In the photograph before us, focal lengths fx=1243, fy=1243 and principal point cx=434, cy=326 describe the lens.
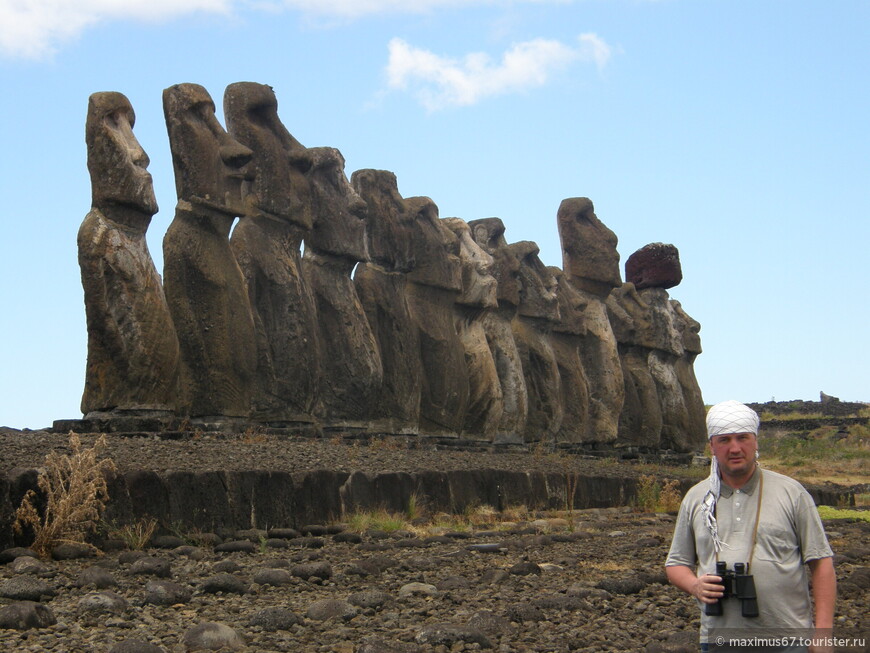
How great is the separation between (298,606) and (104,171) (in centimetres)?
569

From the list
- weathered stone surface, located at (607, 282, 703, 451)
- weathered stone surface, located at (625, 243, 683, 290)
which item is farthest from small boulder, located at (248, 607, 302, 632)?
weathered stone surface, located at (625, 243, 683, 290)

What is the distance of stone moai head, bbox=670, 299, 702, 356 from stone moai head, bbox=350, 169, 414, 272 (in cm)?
1172

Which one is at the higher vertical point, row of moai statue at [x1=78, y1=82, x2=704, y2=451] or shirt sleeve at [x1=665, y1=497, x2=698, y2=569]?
row of moai statue at [x1=78, y1=82, x2=704, y2=451]

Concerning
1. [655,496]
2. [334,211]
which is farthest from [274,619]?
[655,496]

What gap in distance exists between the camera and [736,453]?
142 inches

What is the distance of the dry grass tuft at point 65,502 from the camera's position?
661 centimetres

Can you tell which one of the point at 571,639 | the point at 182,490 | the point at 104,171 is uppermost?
the point at 104,171

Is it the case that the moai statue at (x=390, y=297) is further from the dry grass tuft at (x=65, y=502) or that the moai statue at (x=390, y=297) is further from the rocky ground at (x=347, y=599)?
the dry grass tuft at (x=65, y=502)

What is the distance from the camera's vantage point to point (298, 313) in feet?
39.8

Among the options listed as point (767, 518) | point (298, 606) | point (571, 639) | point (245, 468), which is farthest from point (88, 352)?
point (767, 518)

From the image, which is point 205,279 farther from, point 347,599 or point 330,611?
point 330,611

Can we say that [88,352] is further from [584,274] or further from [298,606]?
[584,274]

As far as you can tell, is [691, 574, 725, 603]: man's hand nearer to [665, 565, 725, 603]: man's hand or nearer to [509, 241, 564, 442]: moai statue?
[665, 565, 725, 603]: man's hand

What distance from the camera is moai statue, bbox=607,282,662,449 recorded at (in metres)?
21.7
